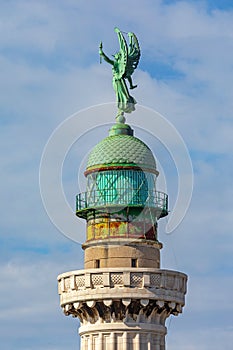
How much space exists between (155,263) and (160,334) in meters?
3.10

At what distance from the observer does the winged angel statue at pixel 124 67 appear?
49.4 meters

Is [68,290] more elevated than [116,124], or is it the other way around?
[116,124]

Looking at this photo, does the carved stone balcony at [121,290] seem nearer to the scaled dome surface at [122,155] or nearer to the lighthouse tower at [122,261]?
the lighthouse tower at [122,261]

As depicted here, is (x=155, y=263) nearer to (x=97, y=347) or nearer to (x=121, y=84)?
(x=97, y=347)

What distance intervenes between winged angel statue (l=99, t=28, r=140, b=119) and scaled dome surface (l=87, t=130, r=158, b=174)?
1808 millimetres

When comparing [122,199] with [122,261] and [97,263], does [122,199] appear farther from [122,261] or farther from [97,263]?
[97,263]

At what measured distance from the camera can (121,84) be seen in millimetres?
49594

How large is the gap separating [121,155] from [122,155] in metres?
0.05

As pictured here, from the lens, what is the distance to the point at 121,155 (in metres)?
47.8

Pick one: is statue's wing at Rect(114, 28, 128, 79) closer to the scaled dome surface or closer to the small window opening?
the scaled dome surface

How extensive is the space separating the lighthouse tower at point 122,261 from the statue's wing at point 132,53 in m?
3.01

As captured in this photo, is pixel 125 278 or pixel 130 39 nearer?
pixel 125 278

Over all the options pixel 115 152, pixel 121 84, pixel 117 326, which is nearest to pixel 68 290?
pixel 117 326

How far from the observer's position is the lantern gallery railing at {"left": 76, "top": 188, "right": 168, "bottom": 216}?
1859 inches
